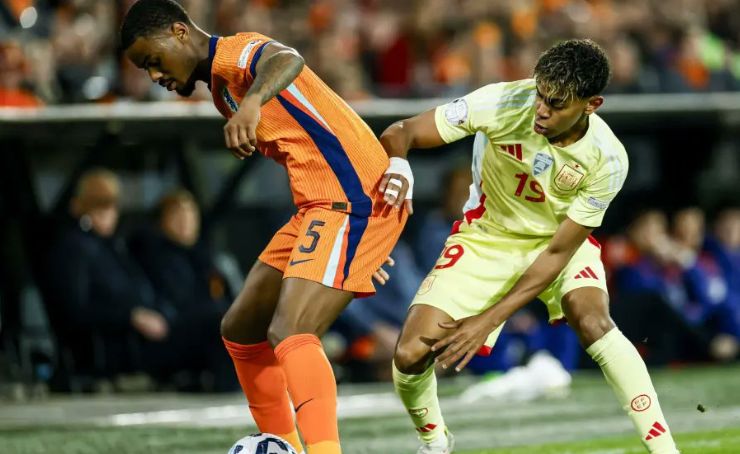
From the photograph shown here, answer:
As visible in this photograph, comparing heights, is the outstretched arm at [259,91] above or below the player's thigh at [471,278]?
above

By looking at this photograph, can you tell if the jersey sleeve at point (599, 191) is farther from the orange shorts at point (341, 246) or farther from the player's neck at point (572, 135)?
the orange shorts at point (341, 246)

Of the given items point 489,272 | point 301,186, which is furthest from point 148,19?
point 489,272

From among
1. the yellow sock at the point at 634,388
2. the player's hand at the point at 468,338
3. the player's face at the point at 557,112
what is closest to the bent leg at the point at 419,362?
the player's hand at the point at 468,338

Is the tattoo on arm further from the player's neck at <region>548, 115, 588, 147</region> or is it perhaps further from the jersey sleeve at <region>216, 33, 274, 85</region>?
the player's neck at <region>548, 115, 588, 147</region>

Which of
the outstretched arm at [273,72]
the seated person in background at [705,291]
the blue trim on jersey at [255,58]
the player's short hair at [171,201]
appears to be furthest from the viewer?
the seated person in background at [705,291]

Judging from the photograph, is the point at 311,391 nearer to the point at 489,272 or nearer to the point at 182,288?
the point at 489,272

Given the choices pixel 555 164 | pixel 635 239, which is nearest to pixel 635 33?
pixel 635 239

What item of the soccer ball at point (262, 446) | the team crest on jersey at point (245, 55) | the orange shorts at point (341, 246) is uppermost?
the team crest on jersey at point (245, 55)

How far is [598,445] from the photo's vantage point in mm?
7234

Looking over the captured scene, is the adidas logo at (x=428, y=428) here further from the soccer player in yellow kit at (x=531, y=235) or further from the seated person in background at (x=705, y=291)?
the seated person in background at (x=705, y=291)

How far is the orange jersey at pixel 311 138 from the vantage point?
17.6 feet

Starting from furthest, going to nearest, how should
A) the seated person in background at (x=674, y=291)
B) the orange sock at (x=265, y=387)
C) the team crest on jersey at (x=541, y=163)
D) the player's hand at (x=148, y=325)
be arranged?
the seated person in background at (x=674, y=291), the player's hand at (x=148, y=325), the team crest on jersey at (x=541, y=163), the orange sock at (x=265, y=387)

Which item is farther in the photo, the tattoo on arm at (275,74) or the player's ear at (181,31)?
the player's ear at (181,31)

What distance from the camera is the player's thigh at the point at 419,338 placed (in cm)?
580
